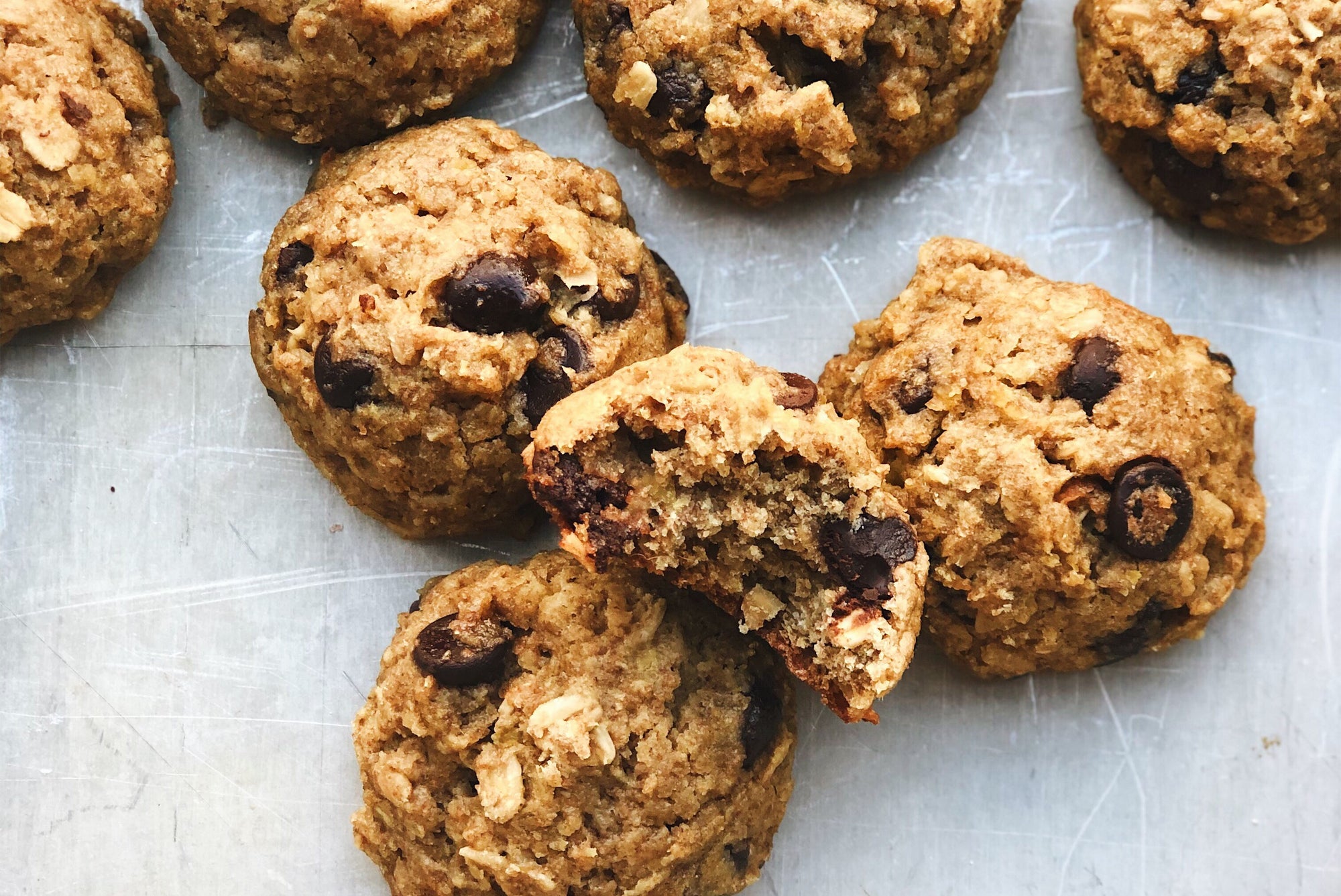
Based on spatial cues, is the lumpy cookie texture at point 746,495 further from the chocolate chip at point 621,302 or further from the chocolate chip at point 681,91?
the chocolate chip at point 681,91

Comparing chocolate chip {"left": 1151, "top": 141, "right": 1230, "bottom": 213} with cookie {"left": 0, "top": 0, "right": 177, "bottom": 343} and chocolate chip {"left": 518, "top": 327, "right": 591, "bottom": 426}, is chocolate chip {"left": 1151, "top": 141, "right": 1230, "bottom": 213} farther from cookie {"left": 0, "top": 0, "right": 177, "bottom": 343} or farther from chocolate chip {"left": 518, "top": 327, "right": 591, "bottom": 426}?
cookie {"left": 0, "top": 0, "right": 177, "bottom": 343}

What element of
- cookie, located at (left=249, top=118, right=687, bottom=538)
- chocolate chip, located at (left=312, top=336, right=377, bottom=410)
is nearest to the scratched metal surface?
cookie, located at (left=249, top=118, right=687, bottom=538)

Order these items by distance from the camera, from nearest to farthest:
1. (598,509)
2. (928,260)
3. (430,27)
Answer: (598,509)
(430,27)
(928,260)

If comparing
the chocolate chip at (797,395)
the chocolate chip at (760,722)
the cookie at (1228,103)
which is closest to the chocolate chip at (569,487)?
the chocolate chip at (797,395)

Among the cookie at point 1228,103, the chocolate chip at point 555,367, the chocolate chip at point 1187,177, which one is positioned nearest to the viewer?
the chocolate chip at point 555,367

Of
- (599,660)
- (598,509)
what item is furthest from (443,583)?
(598,509)

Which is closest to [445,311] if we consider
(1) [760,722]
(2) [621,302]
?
(2) [621,302]

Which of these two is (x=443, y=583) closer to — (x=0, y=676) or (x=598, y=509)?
(x=598, y=509)

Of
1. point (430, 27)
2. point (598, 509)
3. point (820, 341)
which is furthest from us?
point (820, 341)
